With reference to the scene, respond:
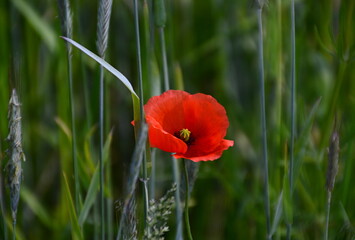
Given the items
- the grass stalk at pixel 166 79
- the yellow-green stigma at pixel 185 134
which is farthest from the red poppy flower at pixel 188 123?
the grass stalk at pixel 166 79

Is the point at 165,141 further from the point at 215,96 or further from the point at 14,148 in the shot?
the point at 215,96

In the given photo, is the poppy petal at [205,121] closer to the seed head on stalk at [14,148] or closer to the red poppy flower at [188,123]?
the red poppy flower at [188,123]

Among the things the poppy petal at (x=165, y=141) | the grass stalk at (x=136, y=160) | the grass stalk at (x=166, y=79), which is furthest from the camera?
the grass stalk at (x=166, y=79)

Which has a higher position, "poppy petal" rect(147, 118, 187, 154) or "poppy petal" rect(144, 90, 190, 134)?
"poppy petal" rect(144, 90, 190, 134)

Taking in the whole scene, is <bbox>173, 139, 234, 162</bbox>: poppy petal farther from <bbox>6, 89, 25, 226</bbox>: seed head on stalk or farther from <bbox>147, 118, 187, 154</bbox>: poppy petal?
<bbox>6, 89, 25, 226</bbox>: seed head on stalk

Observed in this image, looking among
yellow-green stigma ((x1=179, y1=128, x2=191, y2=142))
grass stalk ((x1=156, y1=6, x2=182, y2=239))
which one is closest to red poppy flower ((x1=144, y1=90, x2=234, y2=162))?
yellow-green stigma ((x1=179, y1=128, x2=191, y2=142))

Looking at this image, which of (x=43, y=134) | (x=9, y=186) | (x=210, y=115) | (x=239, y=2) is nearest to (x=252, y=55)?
(x=239, y=2)

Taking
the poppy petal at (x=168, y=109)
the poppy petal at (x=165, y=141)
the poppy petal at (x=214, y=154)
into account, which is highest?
the poppy petal at (x=168, y=109)
